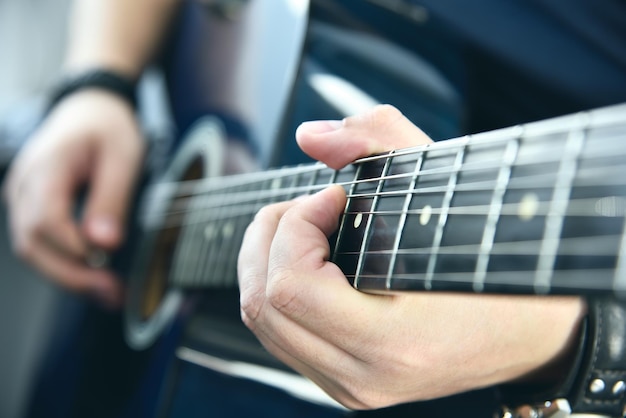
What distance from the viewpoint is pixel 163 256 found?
3.27 feet

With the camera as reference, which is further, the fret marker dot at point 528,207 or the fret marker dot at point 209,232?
the fret marker dot at point 209,232

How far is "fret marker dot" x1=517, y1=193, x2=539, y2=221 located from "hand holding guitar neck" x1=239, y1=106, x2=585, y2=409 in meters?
0.13

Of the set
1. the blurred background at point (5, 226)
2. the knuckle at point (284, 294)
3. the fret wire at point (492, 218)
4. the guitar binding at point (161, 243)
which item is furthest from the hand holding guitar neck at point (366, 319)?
the blurred background at point (5, 226)

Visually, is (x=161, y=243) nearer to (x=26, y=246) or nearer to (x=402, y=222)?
(x=26, y=246)

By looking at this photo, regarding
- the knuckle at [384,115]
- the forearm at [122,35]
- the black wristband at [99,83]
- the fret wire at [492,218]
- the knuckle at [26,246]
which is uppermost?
the forearm at [122,35]

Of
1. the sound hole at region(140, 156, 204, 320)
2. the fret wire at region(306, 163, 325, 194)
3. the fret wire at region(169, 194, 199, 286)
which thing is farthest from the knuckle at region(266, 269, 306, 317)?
the sound hole at region(140, 156, 204, 320)

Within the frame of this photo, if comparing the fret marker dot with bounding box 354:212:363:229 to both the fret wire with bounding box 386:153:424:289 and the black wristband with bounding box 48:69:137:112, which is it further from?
the black wristband with bounding box 48:69:137:112

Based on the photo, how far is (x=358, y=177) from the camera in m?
0.50

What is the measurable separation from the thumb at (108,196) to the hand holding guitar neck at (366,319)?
0.57 metres

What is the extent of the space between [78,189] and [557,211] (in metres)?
0.89

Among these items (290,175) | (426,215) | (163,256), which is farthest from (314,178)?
(163,256)

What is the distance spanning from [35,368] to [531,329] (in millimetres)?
971

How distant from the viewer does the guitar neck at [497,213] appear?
330mm

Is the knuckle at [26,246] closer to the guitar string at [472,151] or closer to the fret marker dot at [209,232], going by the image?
the fret marker dot at [209,232]
